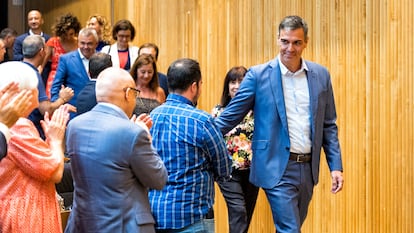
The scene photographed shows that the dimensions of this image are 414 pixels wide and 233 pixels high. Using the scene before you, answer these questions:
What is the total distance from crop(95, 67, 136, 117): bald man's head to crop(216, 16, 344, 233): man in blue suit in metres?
1.15

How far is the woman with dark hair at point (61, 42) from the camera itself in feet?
25.0

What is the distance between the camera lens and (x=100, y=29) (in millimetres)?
8172

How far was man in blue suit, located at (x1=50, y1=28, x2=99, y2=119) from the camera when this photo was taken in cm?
677

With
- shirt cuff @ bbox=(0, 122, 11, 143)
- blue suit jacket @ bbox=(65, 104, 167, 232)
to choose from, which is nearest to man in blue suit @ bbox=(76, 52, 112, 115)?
blue suit jacket @ bbox=(65, 104, 167, 232)

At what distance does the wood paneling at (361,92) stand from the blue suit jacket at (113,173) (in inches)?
102

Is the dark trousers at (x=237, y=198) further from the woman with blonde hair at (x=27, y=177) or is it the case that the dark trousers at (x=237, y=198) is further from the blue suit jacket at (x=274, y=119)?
the woman with blonde hair at (x=27, y=177)

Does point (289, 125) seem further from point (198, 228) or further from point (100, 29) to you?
point (100, 29)

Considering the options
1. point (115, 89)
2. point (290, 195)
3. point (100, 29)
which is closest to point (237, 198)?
point (290, 195)

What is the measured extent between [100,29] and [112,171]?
15.7 feet

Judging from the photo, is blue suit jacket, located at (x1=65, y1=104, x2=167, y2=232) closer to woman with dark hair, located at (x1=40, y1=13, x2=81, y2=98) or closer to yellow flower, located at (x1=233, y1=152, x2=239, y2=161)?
yellow flower, located at (x1=233, y1=152, x2=239, y2=161)

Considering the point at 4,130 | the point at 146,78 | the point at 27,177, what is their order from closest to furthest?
1. the point at 4,130
2. the point at 27,177
3. the point at 146,78

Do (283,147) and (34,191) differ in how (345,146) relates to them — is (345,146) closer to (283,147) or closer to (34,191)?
(283,147)

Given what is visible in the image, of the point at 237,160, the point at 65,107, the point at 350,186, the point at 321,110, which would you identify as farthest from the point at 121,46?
the point at 65,107

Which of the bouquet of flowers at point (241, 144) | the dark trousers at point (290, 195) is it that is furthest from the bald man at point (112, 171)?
the bouquet of flowers at point (241, 144)
